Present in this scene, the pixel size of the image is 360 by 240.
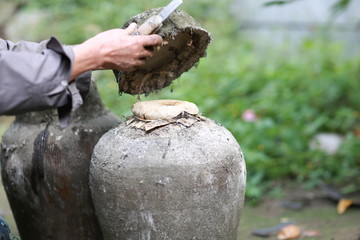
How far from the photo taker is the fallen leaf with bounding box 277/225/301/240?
3.98m

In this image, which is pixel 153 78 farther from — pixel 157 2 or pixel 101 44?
pixel 157 2

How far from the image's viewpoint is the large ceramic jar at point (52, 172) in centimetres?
316

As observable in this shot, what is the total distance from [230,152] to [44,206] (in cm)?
114

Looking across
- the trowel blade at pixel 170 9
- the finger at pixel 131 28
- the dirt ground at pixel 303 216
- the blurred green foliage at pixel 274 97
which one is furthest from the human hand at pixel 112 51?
the blurred green foliage at pixel 274 97

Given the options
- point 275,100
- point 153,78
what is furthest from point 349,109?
point 153,78

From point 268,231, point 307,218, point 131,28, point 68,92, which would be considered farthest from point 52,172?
point 307,218

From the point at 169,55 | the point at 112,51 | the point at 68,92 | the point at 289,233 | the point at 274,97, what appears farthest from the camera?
the point at 274,97

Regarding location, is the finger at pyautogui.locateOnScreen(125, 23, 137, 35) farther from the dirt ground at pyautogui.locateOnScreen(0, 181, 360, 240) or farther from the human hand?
the dirt ground at pyautogui.locateOnScreen(0, 181, 360, 240)

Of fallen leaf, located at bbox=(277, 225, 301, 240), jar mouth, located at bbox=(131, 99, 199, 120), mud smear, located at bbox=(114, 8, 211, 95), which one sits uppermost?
mud smear, located at bbox=(114, 8, 211, 95)

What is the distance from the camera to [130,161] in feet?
8.78

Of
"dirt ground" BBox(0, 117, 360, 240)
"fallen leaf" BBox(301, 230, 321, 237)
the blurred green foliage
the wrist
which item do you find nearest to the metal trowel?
the wrist

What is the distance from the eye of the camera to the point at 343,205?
448 cm

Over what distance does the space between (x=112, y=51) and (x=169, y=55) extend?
654 mm

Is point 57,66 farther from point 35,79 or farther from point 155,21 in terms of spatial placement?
point 155,21
